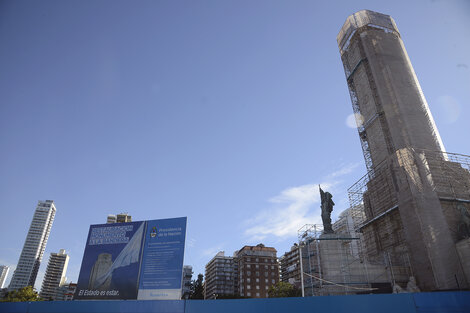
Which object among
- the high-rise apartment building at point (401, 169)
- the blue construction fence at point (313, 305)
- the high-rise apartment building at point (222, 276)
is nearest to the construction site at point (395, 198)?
the high-rise apartment building at point (401, 169)

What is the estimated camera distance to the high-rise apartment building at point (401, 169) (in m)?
22.2

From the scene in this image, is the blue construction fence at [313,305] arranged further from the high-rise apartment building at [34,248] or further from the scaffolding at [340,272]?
the high-rise apartment building at [34,248]

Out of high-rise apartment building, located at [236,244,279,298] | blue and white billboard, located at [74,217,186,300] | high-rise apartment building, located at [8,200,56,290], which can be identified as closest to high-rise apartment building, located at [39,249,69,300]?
high-rise apartment building, located at [8,200,56,290]

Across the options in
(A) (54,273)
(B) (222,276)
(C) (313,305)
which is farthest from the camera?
(A) (54,273)

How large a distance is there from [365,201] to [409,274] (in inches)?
393

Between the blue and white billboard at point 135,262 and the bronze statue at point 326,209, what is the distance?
45.8 feet

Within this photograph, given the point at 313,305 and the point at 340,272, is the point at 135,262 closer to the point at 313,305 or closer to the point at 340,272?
the point at 313,305

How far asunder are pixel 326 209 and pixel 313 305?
15243 mm

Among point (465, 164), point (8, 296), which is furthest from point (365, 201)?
point (8, 296)

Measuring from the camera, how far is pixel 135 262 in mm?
19750

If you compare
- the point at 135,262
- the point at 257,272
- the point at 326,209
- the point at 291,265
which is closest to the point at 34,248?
the point at 257,272

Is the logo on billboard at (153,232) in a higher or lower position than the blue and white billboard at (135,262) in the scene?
higher

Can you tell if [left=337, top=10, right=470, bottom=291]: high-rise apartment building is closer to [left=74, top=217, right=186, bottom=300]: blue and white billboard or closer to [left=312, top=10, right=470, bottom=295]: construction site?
[left=312, top=10, right=470, bottom=295]: construction site

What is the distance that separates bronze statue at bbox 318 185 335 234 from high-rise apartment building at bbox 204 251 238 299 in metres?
83.1
